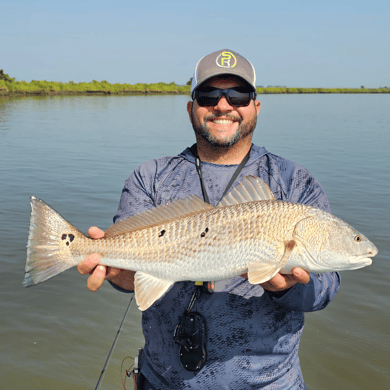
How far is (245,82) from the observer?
3.62 metres

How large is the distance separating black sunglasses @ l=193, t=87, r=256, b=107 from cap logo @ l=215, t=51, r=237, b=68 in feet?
0.68

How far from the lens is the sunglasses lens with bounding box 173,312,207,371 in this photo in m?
2.93

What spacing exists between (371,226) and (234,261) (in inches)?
352

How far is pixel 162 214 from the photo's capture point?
297 centimetres

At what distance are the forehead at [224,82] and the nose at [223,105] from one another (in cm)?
13

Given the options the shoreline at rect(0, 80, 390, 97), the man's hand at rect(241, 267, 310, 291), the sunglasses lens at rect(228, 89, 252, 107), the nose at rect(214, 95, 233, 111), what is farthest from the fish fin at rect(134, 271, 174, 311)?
the shoreline at rect(0, 80, 390, 97)

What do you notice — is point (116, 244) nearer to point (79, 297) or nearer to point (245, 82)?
point (245, 82)

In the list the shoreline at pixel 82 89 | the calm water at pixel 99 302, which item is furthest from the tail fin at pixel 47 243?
the shoreline at pixel 82 89

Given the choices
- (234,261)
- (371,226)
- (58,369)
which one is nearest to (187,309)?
(234,261)

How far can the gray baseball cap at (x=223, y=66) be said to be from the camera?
11.8 feet

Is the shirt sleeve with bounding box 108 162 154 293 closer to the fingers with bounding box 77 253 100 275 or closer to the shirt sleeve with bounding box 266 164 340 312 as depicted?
the fingers with bounding box 77 253 100 275

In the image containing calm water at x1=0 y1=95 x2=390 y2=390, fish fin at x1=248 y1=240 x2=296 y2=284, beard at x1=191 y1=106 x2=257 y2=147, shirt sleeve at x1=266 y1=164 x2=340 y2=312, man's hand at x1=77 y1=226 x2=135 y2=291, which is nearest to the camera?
fish fin at x1=248 y1=240 x2=296 y2=284

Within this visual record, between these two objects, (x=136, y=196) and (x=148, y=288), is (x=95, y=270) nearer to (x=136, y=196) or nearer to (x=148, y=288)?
(x=148, y=288)

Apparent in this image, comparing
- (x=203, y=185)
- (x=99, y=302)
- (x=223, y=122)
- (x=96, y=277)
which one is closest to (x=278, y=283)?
(x=203, y=185)
